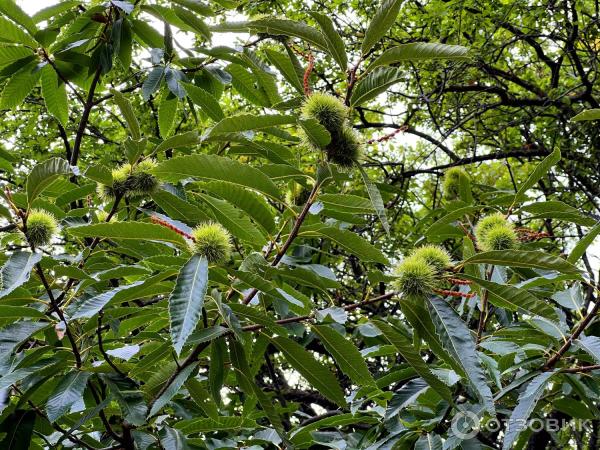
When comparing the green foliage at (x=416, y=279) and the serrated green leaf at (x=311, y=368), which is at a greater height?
the green foliage at (x=416, y=279)

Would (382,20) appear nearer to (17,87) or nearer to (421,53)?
(421,53)

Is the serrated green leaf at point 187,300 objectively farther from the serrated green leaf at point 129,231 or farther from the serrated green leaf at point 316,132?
the serrated green leaf at point 316,132

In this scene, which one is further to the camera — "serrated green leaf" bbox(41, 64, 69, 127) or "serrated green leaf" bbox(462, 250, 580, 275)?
"serrated green leaf" bbox(41, 64, 69, 127)

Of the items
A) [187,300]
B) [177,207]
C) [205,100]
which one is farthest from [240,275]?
[205,100]

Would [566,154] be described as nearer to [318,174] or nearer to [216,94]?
[216,94]

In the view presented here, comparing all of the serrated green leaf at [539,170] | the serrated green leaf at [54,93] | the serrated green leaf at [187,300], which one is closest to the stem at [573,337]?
the serrated green leaf at [539,170]

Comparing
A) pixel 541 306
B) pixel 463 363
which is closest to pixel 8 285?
pixel 463 363

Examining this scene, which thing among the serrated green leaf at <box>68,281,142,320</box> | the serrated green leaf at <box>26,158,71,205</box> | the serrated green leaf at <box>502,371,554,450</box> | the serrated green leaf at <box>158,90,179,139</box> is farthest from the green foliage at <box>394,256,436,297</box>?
the serrated green leaf at <box>158,90,179,139</box>

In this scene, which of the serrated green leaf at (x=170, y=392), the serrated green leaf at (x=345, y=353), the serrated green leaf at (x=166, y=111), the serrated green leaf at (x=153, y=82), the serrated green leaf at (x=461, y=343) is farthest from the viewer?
the serrated green leaf at (x=166, y=111)

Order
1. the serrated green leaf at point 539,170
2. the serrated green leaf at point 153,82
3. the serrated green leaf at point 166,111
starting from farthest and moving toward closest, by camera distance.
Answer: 1. the serrated green leaf at point 166,111
2. the serrated green leaf at point 153,82
3. the serrated green leaf at point 539,170

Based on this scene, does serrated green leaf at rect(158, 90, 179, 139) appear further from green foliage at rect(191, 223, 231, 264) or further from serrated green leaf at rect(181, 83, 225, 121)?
green foliage at rect(191, 223, 231, 264)

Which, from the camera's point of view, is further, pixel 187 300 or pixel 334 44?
pixel 334 44

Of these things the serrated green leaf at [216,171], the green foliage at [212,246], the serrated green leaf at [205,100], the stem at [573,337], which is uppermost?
the serrated green leaf at [205,100]

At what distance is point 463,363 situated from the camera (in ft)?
4.51
